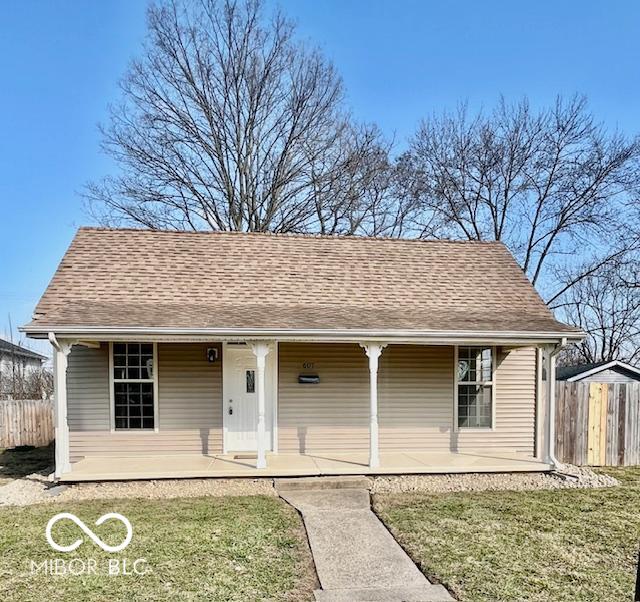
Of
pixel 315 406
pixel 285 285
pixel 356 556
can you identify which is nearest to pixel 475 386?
pixel 315 406

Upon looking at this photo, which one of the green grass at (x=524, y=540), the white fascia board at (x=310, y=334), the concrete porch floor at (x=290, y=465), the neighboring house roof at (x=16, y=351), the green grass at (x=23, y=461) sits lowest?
the green grass at (x=23, y=461)

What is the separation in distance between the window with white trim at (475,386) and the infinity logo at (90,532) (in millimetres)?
6413

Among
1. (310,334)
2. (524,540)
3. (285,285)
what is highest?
(285,285)

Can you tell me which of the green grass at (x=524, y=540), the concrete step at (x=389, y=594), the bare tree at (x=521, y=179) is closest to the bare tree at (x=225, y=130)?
the bare tree at (x=521, y=179)

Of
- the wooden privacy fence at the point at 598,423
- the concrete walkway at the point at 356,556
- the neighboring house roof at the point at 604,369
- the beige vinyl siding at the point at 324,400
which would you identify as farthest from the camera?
the neighboring house roof at the point at 604,369

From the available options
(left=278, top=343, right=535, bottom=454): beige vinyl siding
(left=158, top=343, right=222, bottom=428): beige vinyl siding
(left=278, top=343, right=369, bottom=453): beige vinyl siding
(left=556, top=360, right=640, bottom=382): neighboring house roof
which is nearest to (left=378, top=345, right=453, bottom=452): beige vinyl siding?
(left=278, top=343, right=535, bottom=454): beige vinyl siding

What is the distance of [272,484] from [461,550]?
3.47 m

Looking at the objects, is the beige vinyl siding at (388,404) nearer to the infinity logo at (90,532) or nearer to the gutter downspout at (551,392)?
the gutter downspout at (551,392)

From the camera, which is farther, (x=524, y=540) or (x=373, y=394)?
(x=373, y=394)

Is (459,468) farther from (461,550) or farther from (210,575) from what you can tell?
(210,575)

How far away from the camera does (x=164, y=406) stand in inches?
357

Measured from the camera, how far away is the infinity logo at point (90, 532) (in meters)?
5.34

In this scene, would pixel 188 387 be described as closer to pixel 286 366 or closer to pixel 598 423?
pixel 286 366

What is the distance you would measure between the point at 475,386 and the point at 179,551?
662cm
